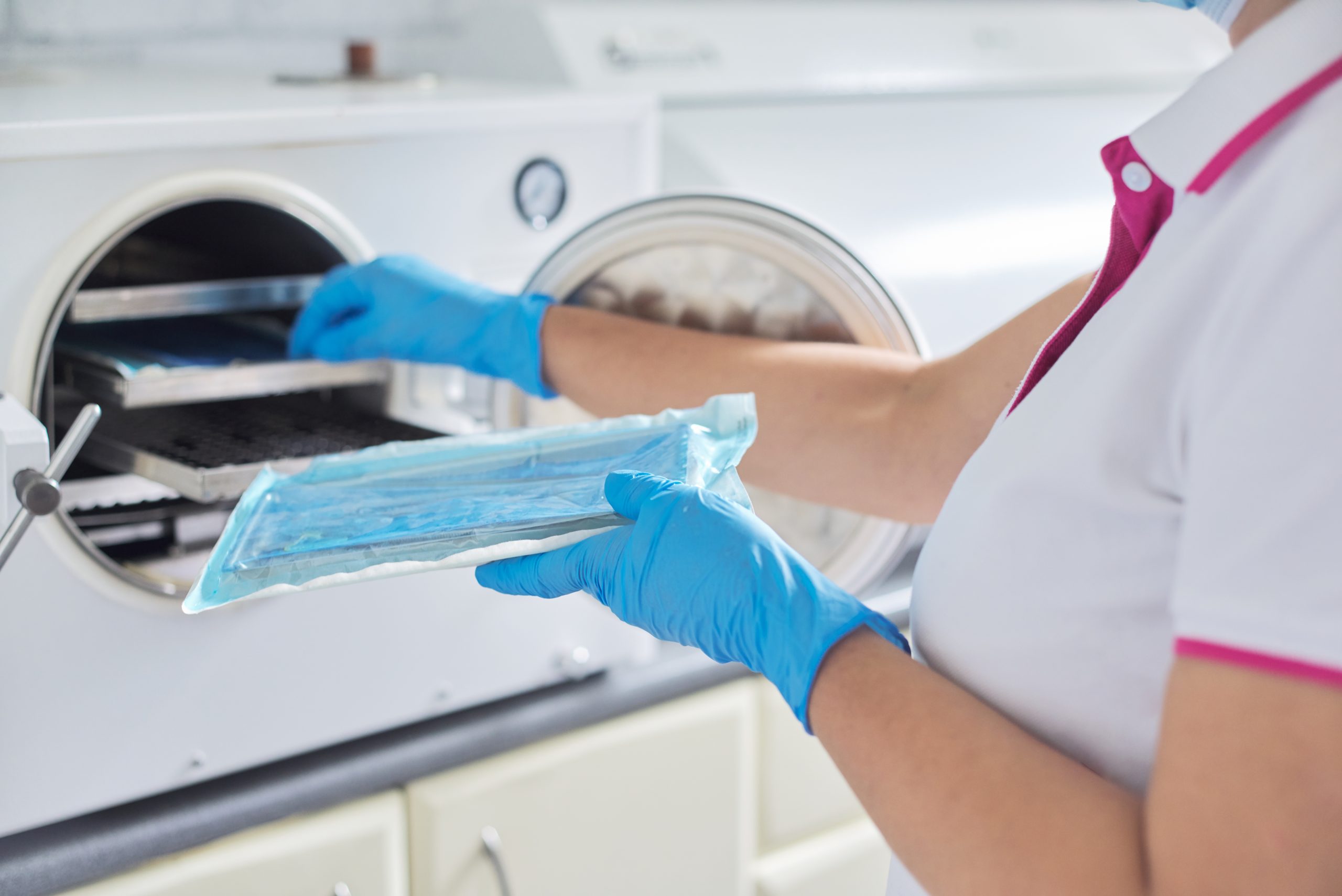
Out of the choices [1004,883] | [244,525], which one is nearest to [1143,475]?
[1004,883]

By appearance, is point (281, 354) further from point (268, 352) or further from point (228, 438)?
point (228, 438)

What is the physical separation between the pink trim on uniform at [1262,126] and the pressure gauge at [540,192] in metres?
0.90

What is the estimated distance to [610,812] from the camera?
158cm

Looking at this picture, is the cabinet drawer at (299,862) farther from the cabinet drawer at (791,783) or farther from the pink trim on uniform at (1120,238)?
the pink trim on uniform at (1120,238)

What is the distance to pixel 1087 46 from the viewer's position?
95.7 inches

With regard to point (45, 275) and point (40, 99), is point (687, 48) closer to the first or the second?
point (40, 99)

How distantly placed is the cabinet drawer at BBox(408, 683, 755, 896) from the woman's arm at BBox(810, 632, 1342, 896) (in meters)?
0.76

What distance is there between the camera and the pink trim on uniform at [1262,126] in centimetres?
66

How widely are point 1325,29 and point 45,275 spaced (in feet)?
3.55

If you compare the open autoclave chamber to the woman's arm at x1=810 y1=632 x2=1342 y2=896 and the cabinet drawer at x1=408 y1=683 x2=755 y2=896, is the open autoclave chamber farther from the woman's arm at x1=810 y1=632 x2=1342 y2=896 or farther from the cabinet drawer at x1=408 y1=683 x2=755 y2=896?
the woman's arm at x1=810 y1=632 x2=1342 y2=896

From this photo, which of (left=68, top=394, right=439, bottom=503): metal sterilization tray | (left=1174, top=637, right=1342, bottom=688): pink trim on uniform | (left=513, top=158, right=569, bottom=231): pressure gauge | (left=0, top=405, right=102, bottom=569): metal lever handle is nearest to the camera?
(left=1174, top=637, right=1342, bottom=688): pink trim on uniform

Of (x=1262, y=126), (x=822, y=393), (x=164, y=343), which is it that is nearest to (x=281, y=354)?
(x=164, y=343)

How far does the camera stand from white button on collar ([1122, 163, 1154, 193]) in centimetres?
83

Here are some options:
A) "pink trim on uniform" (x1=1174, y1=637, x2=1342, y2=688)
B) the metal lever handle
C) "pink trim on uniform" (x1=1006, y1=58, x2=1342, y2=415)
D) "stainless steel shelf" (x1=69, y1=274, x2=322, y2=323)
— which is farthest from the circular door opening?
"pink trim on uniform" (x1=1174, y1=637, x2=1342, y2=688)
